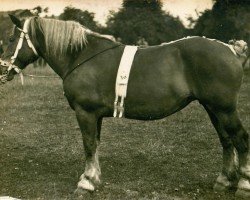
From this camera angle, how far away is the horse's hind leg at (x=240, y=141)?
5.09 meters

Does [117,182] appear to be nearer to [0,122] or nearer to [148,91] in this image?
[148,91]

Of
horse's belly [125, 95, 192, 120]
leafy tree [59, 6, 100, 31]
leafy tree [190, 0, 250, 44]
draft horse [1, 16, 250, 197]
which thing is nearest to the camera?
draft horse [1, 16, 250, 197]

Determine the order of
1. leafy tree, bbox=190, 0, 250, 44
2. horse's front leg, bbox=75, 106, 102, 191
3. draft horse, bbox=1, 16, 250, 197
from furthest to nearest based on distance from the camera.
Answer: leafy tree, bbox=190, 0, 250, 44
horse's front leg, bbox=75, 106, 102, 191
draft horse, bbox=1, 16, 250, 197

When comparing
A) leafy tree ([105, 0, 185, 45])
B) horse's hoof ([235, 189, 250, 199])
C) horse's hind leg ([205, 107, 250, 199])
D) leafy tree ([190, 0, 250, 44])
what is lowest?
leafy tree ([105, 0, 185, 45])

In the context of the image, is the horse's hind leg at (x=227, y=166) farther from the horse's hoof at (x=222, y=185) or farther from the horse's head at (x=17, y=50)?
the horse's head at (x=17, y=50)

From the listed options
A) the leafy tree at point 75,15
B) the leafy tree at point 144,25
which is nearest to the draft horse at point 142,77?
the leafy tree at point 75,15

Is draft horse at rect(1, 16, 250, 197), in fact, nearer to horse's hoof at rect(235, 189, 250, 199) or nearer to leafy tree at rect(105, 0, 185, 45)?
horse's hoof at rect(235, 189, 250, 199)

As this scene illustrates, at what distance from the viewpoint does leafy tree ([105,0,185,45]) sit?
24406mm

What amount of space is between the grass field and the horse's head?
1.77 m

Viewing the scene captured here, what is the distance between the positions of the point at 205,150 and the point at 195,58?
3130 mm

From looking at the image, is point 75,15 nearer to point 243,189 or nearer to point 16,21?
point 16,21

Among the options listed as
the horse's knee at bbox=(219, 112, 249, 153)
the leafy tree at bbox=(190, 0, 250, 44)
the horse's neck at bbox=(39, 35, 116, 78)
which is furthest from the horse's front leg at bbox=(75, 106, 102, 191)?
the leafy tree at bbox=(190, 0, 250, 44)

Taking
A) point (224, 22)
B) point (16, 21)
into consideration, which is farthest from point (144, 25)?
point (16, 21)

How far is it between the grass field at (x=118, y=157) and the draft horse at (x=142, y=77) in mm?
545
